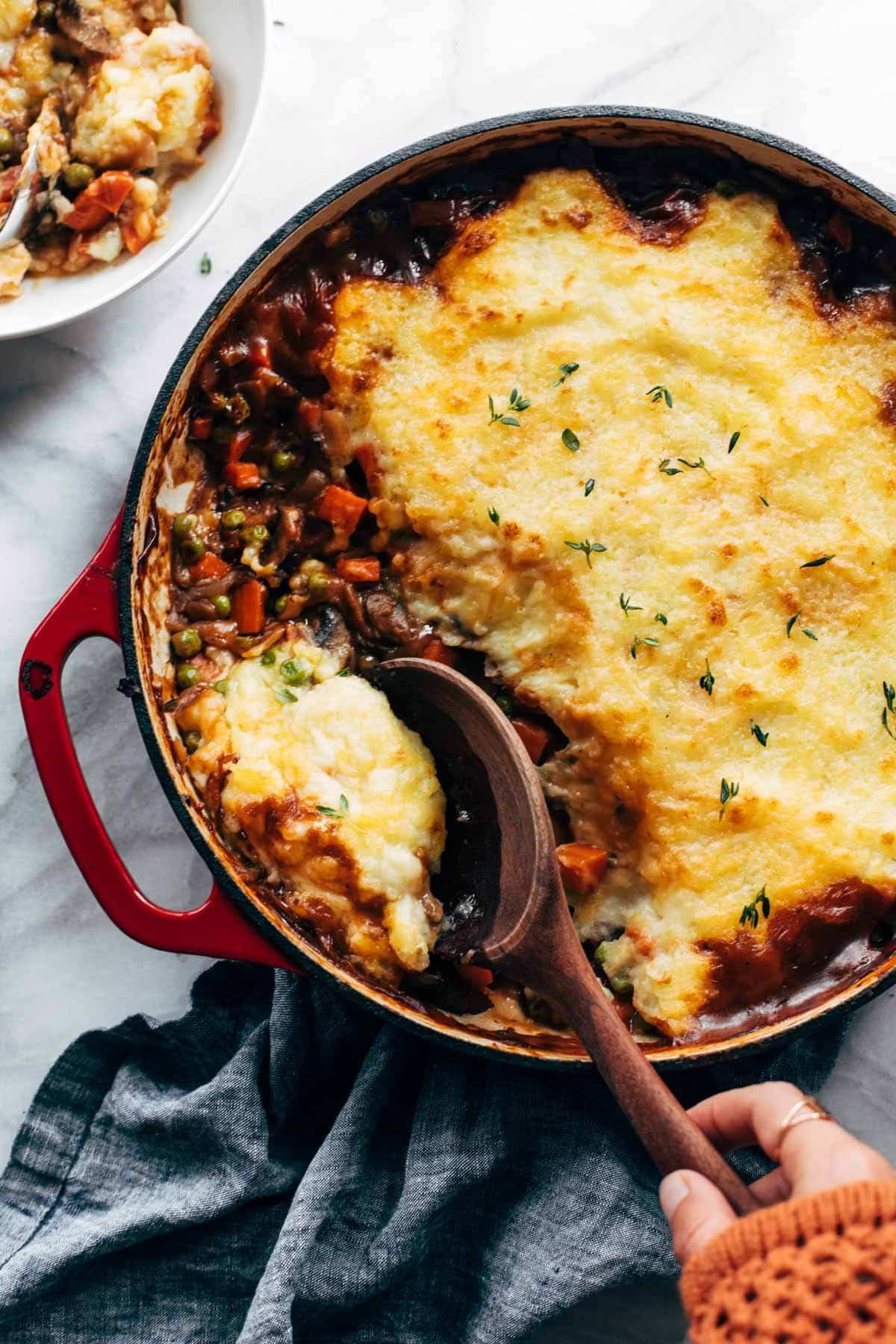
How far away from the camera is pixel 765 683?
2965 mm

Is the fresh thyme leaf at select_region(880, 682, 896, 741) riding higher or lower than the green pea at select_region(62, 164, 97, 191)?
lower

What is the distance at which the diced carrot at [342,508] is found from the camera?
3.17m

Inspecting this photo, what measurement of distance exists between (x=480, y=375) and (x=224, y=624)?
89 cm

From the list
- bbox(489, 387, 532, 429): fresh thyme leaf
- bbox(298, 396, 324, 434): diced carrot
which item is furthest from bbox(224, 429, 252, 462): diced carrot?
bbox(489, 387, 532, 429): fresh thyme leaf

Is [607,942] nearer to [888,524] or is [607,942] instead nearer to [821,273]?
[888,524]

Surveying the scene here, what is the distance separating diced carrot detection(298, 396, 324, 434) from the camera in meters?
3.19

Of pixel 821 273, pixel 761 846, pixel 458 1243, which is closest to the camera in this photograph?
pixel 761 846

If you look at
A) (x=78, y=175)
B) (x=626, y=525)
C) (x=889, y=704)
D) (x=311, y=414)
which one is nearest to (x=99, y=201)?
(x=78, y=175)

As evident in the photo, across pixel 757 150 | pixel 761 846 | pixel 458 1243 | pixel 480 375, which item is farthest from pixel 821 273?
pixel 458 1243

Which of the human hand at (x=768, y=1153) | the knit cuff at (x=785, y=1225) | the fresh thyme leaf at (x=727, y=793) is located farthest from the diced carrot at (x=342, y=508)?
the knit cuff at (x=785, y=1225)

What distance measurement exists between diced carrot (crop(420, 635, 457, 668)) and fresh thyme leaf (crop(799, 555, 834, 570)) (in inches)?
34.0

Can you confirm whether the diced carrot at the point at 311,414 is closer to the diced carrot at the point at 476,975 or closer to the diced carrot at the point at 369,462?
the diced carrot at the point at 369,462

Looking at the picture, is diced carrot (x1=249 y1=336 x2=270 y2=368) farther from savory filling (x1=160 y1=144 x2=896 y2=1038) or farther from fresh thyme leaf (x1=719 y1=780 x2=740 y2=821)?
fresh thyme leaf (x1=719 y1=780 x2=740 y2=821)

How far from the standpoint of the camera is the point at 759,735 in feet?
9.70
